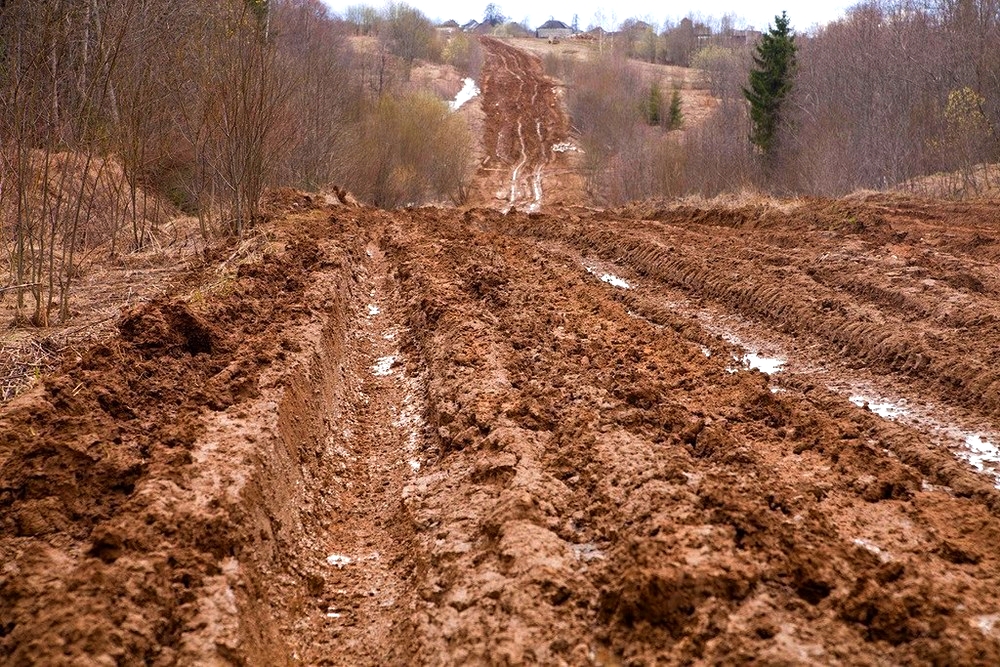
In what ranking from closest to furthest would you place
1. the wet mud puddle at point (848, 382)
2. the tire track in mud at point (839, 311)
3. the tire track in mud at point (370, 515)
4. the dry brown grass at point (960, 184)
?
the tire track in mud at point (370, 515), the wet mud puddle at point (848, 382), the tire track in mud at point (839, 311), the dry brown grass at point (960, 184)

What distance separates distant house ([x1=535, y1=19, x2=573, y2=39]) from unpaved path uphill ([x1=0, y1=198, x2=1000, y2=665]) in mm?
116807

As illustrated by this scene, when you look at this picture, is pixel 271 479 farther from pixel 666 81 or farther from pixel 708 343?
pixel 666 81

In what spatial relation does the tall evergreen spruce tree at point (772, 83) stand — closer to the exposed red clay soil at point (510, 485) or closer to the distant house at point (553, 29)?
the exposed red clay soil at point (510, 485)

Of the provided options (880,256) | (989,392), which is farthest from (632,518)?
(880,256)

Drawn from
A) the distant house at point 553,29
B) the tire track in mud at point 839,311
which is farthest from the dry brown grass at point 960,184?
the distant house at point 553,29

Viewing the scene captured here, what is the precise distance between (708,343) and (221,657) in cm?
537

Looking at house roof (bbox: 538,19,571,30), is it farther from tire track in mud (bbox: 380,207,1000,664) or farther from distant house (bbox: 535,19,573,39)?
tire track in mud (bbox: 380,207,1000,664)

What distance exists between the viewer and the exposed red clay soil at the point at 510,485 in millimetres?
2896

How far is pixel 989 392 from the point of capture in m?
5.31

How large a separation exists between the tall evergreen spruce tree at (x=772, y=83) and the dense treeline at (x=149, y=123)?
20.0 m

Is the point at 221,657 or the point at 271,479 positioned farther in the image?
the point at 271,479

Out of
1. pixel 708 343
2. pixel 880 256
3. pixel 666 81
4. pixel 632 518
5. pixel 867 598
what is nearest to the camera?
pixel 867 598


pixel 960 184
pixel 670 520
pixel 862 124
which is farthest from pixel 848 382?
pixel 862 124

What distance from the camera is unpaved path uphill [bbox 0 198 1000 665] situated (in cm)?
289
